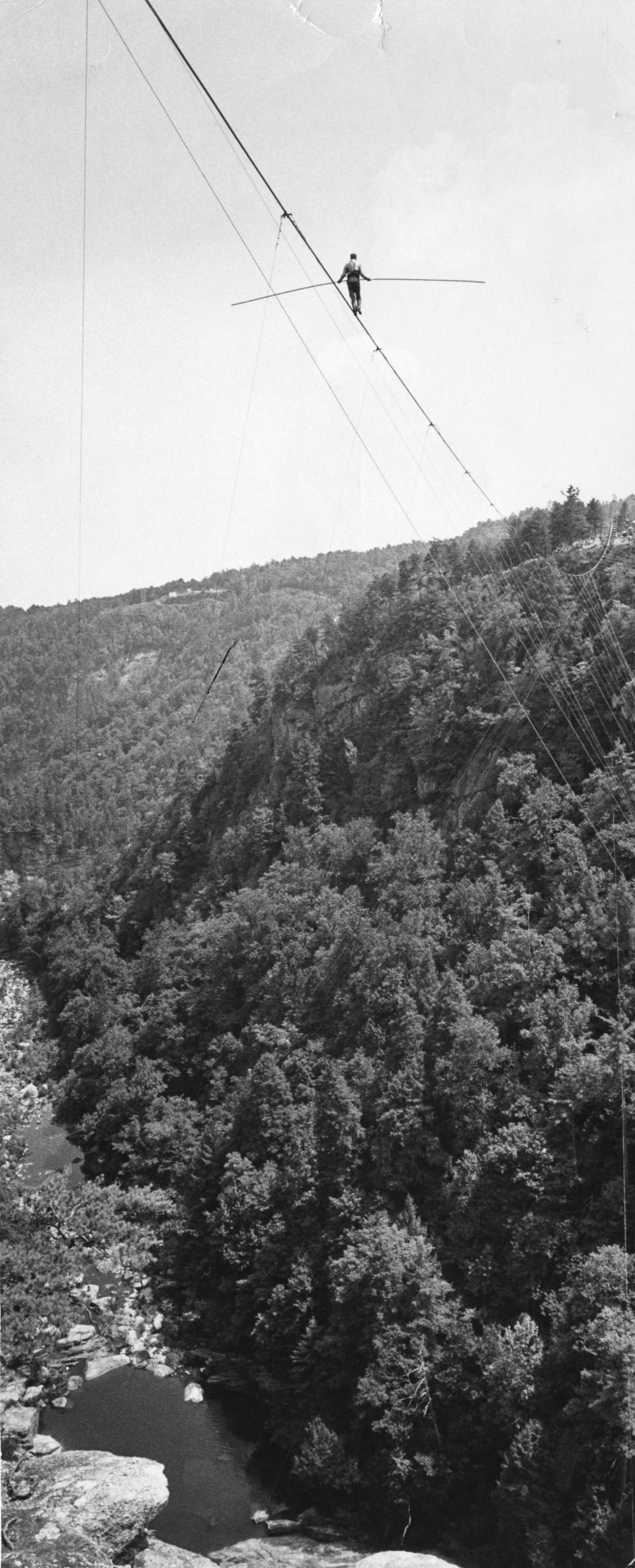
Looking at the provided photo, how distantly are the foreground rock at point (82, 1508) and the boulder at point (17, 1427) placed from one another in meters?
1.02

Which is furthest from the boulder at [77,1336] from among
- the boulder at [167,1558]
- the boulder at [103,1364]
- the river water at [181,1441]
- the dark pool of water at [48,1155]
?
the dark pool of water at [48,1155]

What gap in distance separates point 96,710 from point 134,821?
53.6 m

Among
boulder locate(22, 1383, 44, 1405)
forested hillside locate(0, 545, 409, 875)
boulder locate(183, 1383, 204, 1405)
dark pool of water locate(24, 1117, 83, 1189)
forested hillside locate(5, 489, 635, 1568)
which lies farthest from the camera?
forested hillside locate(0, 545, 409, 875)

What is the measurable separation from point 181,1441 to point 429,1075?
1360 centimetres

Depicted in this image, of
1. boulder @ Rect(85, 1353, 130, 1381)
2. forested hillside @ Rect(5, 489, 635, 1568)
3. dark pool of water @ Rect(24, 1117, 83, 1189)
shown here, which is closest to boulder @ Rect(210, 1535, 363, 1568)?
forested hillside @ Rect(5, 489, 635, 1568)

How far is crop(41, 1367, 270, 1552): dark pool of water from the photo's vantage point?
24.0 metres

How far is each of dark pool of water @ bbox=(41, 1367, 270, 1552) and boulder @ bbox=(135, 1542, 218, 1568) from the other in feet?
3.13

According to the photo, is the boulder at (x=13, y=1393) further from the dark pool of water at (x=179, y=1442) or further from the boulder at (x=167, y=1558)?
the boulder at (x=167, y=1558)

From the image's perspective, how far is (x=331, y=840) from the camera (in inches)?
2014

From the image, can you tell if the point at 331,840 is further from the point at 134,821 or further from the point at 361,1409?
the point at 134,821

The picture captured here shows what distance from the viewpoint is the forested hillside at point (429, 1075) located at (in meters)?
24.6

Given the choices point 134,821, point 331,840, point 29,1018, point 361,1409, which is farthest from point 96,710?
point 361,1409

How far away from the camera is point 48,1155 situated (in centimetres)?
4338

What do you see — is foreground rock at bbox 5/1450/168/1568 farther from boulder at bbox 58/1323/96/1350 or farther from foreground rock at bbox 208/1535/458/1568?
boulder at bbox 58/1323/96/1350
